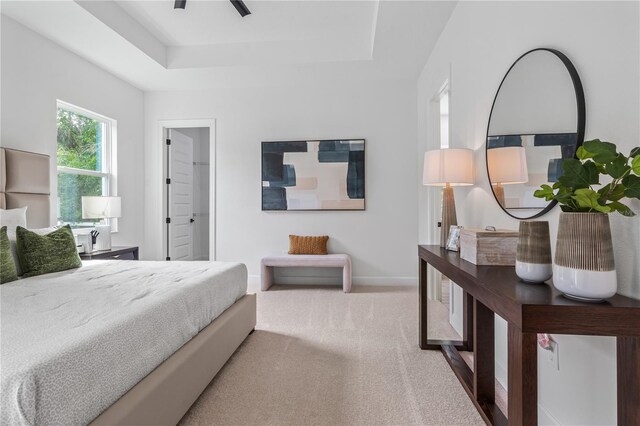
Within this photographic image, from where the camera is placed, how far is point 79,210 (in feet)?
11.7

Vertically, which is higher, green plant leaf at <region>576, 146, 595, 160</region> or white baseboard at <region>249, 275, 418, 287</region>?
green plant leaf at <region>576, 146, 595, 160</region>

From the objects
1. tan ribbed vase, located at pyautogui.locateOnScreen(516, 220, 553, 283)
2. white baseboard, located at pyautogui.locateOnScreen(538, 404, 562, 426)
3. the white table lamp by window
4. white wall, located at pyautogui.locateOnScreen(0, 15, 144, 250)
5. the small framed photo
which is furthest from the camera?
the white table lamp by window

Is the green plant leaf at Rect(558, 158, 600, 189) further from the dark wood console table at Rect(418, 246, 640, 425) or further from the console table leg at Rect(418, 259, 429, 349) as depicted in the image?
the console table leg at Rect(418, 259, 429, 349)

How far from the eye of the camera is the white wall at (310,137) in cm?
417

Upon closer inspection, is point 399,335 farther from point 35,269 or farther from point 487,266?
point 35,269

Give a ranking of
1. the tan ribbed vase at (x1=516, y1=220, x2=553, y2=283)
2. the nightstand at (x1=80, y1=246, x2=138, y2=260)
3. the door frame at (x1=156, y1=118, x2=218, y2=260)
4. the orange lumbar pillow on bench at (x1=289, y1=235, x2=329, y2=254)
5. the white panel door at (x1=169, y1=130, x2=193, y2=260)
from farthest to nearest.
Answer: the white panel door at (x1=169, y1=130, x2=193, y2=260) < the door frame at (x1=156, y1=118, x2=218, y2=260) < the orange lumbar pillow on bench at (x1=289, y1=235, x2=329, y2=254) < the nightstand at (x1=80, y1=246, x2=138, y2=260) < the tan ribbed vase at (x1=516, y1=220, x2=553, y2=283)

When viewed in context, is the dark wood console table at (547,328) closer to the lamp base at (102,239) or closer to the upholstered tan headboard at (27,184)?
the upholstered tan headboard at (27,184)

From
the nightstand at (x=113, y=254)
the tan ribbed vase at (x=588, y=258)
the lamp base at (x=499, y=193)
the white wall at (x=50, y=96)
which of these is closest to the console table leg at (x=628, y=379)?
the tan ribbed vase at (x=588, y=258)

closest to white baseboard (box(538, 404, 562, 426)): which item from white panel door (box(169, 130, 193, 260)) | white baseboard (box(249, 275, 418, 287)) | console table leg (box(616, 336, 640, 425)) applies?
console table leg (box(616, 336, 640, 425))

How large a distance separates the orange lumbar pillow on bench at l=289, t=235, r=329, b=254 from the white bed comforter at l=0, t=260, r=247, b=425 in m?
1.91

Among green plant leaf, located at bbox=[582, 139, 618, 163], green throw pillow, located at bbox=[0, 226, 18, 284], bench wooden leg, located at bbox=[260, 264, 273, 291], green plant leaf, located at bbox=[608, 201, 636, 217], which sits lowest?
bench wooden leg, located at bbox=[260, 264, 273, 291]

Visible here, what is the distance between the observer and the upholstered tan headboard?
2.54 m

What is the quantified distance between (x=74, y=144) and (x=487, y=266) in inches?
168

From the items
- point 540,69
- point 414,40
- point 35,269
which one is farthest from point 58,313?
point 414,40
